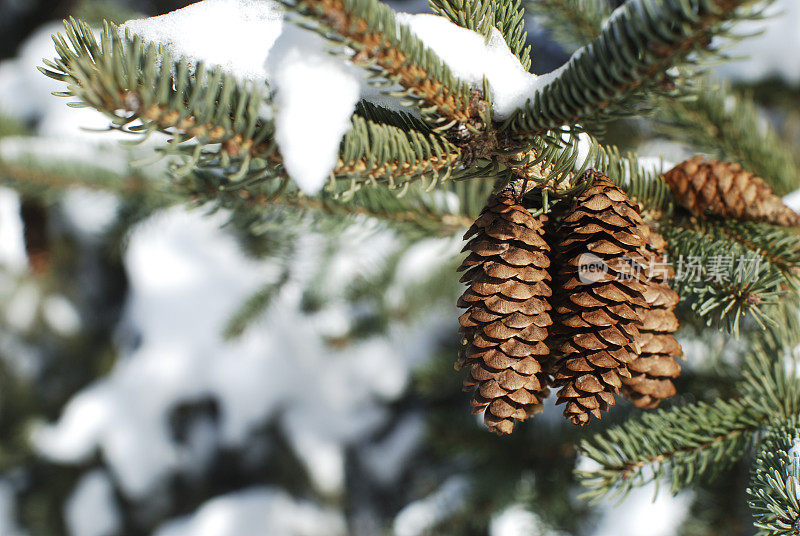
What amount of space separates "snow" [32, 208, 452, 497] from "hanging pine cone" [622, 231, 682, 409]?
95cm

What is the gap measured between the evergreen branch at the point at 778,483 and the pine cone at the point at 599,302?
160 millimetres

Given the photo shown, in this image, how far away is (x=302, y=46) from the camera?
34cm

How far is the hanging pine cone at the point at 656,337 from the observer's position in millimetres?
440

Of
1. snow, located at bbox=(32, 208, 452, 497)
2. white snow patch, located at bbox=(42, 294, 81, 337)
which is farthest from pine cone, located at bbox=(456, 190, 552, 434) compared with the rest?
white snow patch, located at bbox=(42, 294, 81, 337)

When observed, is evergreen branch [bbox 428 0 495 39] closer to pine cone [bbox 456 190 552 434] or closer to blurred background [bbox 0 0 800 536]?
pine cone [bbox 456 190 552 434]

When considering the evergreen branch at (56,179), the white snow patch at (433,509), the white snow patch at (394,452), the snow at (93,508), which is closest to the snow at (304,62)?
the evergreen branch at (56,179)

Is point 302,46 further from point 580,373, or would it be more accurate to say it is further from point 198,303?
point 198,303

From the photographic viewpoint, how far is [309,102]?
32 cm

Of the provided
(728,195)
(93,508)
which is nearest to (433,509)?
(728,195)

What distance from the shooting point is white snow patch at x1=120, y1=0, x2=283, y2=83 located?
1.20 ft

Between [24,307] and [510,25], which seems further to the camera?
[24,307]

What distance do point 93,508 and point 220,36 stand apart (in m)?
1.56

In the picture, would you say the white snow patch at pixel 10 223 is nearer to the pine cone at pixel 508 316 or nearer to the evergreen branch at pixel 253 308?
the evergreen branch at pixel 253 308

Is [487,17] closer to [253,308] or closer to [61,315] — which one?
[253,308]
